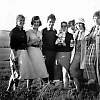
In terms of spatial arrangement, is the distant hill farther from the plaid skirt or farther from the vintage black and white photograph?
the plaid skirt

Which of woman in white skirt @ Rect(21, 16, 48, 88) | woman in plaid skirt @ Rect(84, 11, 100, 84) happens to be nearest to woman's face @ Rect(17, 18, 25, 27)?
woman in white skirt @ Rect(21, 16, 48, 88)

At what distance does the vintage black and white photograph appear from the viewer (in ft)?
9.96

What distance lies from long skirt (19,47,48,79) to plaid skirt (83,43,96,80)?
0.53 metres

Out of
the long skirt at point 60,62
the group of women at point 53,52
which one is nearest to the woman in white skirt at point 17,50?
the group of women at point 53,52

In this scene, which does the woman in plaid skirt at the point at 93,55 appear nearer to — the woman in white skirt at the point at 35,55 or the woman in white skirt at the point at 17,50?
the woman in white skirt at the point at 35,55

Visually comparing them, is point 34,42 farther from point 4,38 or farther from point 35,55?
point 4,38

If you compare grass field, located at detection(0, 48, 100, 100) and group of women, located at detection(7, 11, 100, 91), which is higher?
group of women, located at detection(7, 11, 100, 91)

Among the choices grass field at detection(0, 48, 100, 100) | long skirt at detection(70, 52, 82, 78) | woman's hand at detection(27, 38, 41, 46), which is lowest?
grass field at detection(0, 48, 100, 100)

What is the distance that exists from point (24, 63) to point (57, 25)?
2.10 ft

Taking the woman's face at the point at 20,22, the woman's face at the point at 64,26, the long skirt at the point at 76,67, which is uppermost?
the woman's face at the point at 20,22

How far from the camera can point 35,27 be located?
3113 millimetres

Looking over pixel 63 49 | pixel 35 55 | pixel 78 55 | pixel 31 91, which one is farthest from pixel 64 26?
pixel 31 91

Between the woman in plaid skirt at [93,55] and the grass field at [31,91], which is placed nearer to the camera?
the grass field at [31,91]

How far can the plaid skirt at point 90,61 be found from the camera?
3.22 m
